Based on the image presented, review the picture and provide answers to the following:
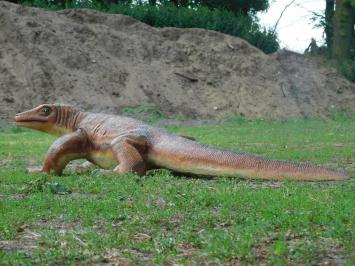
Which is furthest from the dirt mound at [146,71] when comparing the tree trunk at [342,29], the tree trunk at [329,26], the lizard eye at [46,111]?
the lizard eye at [46,111]

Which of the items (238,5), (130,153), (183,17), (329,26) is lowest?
(130,153)

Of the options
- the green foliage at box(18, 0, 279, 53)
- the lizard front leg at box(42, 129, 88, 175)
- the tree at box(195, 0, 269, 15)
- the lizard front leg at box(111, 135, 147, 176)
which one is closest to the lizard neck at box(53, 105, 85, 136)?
the lizard front leg at box(42, 129, 88, 175)

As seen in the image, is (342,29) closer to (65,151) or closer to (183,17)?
(183,17)

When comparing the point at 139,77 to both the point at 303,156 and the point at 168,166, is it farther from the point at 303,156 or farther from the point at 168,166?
the point at 168,166

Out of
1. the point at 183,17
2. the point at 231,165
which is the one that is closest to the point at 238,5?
the point at 183,17

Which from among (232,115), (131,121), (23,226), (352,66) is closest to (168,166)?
(131,121)

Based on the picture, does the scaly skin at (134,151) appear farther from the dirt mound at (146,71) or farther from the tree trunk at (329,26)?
the tree trunk at (329,26)

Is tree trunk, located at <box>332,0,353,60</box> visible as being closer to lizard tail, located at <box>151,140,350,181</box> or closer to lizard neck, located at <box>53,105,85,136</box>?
lizard neck, located at <box>53,105,85,136</box>

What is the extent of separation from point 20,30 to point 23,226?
22.3 metres

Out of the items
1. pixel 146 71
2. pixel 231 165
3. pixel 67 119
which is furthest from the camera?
pixel 146 71

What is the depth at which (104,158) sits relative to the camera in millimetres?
9141

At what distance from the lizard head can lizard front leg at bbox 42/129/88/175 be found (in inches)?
19.0

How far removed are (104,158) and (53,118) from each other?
1.10 m

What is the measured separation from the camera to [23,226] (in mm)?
5375
